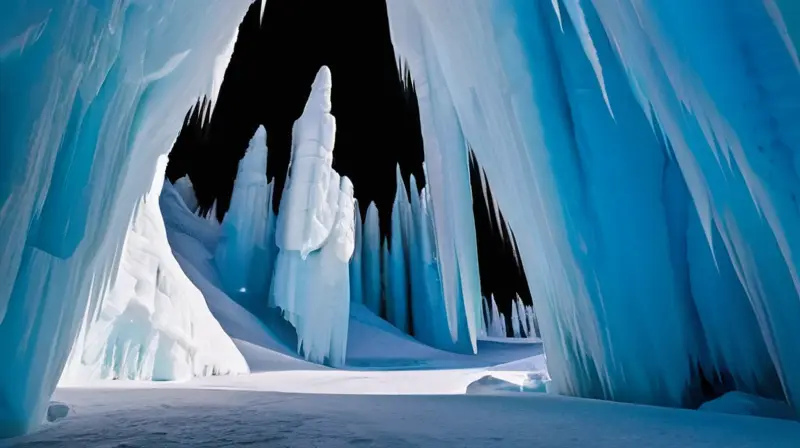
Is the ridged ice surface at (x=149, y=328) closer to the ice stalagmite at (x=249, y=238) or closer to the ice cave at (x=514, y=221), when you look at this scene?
the ice cave at (x=514, y=221)

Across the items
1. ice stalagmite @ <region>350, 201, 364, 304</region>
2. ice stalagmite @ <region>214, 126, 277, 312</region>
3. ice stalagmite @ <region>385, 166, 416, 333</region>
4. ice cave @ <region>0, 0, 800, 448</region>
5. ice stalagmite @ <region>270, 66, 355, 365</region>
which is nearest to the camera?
ice cave @ <region>0, 0, 800, 448</region>

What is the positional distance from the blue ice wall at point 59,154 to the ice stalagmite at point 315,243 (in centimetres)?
1050

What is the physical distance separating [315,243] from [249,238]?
3436 mm

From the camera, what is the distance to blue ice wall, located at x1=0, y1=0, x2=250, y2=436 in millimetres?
1822

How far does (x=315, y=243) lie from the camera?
1391 cm

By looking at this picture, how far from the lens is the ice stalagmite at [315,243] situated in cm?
1340

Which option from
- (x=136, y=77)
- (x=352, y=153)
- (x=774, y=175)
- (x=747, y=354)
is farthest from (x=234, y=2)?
(x=352, y=153)

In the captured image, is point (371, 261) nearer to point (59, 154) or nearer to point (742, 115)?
point (59, 154)

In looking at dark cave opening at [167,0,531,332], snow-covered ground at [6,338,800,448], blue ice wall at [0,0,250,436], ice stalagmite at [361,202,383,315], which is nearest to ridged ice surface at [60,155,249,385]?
snow-covered ground at [6,338,800,448]

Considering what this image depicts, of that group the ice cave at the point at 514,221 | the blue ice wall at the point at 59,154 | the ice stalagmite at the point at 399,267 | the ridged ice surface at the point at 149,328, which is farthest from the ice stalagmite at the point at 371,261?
the blue ice wall at the point at 59,154

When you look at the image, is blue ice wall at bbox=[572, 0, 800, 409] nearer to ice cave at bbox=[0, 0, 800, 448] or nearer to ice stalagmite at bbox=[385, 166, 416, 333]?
ice cave at bbox=[0, 0, 800, 448]

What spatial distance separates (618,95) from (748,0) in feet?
6.23

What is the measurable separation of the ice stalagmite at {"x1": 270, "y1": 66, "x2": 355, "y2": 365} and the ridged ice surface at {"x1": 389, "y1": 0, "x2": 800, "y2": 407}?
9446mm

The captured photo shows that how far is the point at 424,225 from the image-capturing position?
2314 cm
